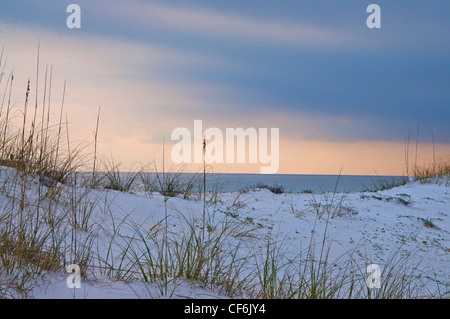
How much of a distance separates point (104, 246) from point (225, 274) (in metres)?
0.97

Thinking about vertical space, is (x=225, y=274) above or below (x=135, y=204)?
below

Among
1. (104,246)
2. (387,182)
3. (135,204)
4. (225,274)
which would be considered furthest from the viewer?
(387,182)

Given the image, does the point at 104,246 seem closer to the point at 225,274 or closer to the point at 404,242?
the point at 225,274

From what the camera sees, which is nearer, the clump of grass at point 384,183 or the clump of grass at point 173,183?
the clump of grass at point 173,183

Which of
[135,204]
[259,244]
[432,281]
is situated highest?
[135,204]

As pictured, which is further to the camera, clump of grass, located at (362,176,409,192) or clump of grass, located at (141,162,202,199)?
clump of grass, located at (362,176,409,192)

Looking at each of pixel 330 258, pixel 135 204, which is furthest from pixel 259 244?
pixel 135 204

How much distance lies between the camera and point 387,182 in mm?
8641

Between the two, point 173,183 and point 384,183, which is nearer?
point 173,183

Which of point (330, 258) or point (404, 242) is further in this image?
point (404, 242)
